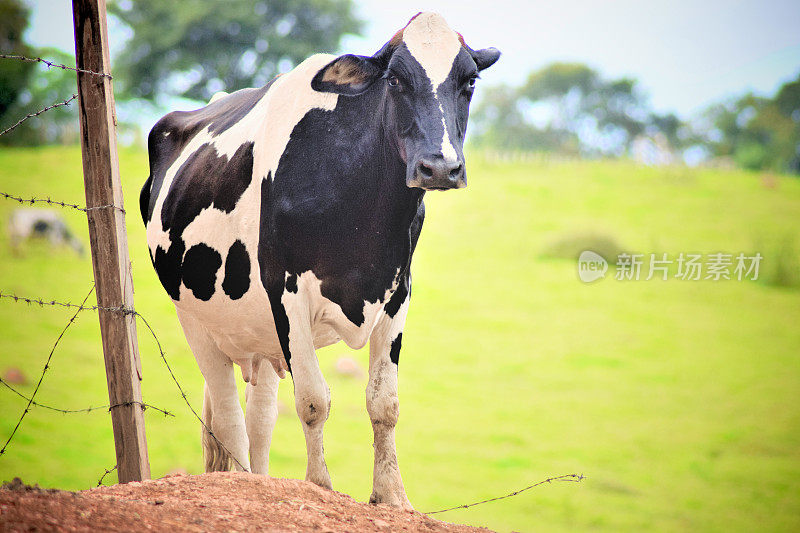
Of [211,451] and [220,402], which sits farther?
[211,451]

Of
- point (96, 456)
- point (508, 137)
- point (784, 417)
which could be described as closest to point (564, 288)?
point (784, 417)

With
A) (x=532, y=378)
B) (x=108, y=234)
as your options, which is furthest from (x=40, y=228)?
(x=108, y=234)

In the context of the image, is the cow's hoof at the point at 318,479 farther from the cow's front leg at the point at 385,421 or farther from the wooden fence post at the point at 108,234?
the wooden fence post at the point at 108,234

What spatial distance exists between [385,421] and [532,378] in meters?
12.3

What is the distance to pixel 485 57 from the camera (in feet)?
12.4

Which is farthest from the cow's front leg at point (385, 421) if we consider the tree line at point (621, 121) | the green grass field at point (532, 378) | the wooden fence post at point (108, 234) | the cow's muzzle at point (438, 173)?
the tree line at point (621, 121)

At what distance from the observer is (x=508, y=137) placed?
133 feet

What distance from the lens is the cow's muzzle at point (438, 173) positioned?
3.12 meters

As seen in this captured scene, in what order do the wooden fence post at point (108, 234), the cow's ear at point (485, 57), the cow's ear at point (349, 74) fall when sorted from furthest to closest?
the wooden fence post at point (108, 234) → the cow's ear at point (485, 57) → the cow's ear at point (349, 74)

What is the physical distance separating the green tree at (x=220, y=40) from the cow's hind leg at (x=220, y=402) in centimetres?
1373

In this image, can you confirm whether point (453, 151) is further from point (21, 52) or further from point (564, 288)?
point (21, 52)

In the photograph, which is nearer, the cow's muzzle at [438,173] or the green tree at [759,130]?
the cow's muzzle at [438,173]

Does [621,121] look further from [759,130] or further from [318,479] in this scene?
[318,479]

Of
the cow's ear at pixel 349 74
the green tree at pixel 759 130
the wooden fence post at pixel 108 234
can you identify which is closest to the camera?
the cow's ear at pixel 349 74
